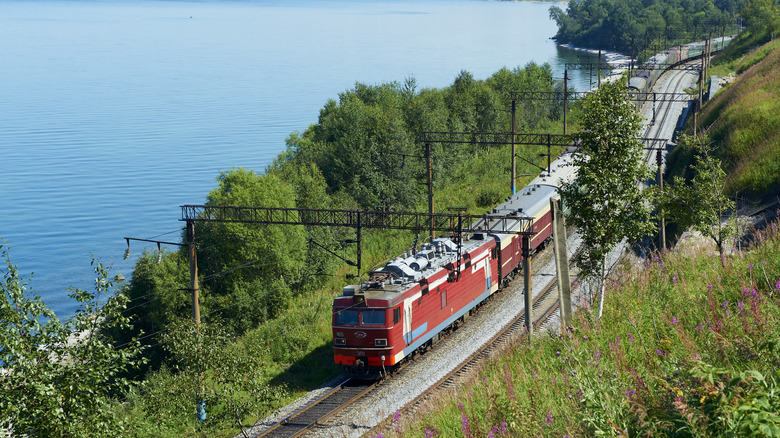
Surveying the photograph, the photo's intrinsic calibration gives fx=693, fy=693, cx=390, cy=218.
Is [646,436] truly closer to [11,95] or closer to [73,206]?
[73,206]

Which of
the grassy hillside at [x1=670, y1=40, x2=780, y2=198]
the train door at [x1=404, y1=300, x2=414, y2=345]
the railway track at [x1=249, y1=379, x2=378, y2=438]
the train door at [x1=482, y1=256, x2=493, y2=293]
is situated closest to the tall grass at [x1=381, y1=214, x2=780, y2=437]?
the railway track at [x1=249, y1=379, x2=378, y2=438]

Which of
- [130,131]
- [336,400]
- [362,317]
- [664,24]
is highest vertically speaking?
[664,24]

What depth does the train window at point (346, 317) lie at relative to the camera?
2619cm

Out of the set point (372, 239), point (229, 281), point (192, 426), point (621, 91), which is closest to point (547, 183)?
point (372, 239)

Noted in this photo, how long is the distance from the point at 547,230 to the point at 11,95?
11963 centimetres

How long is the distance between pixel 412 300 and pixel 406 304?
0.42 meters

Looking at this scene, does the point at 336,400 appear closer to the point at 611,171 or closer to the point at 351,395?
the point at 351,395

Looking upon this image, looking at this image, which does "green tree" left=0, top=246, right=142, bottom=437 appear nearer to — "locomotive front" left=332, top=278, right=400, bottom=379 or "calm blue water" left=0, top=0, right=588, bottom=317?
"locomotive front" left=332, top=278, right=400, bottom=379

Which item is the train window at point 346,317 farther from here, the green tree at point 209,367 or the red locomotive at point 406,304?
the green tree at point 209,367

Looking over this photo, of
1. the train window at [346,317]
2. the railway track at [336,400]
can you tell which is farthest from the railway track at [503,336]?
the train window at [346,317]

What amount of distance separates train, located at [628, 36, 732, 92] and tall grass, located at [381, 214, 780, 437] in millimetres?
49545

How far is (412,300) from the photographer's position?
26.7 metres

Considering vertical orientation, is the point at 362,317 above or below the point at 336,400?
above

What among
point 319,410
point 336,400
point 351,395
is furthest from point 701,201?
point 319,410
